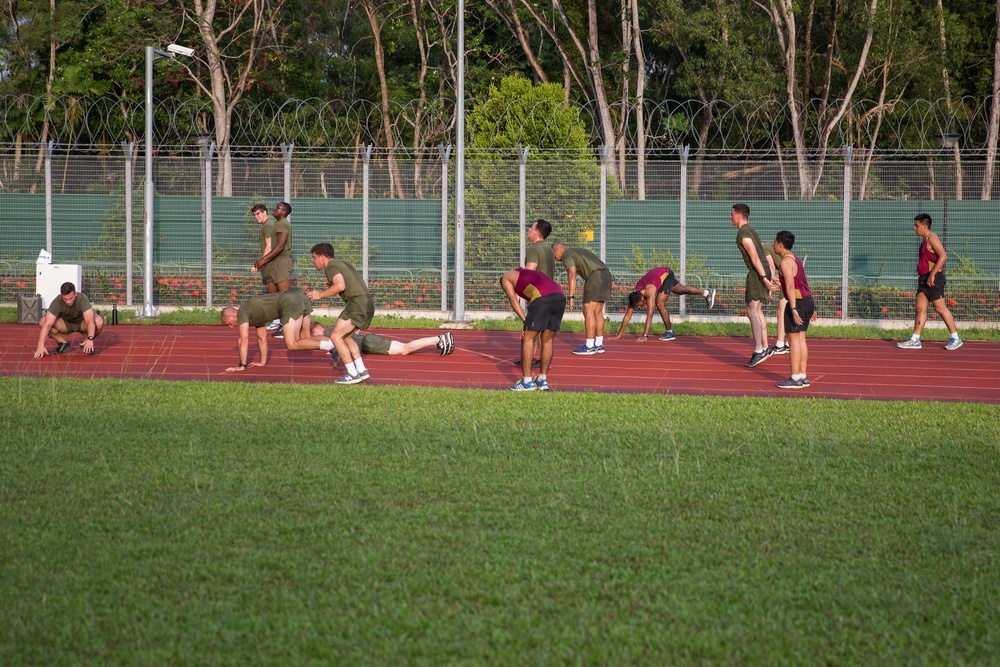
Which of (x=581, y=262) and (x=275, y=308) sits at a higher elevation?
(x=581, y=262)

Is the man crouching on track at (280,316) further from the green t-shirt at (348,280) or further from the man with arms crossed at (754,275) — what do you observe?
Answer: the man with arms crossed at (754,275)

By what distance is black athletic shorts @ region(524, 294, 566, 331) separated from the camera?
1121 centimetres

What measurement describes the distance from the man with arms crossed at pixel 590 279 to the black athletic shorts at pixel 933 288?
4347 millimetres

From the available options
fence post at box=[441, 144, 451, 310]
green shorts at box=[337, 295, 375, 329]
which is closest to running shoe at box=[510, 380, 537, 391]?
green shorts at box=[337, 295, 375, 329]

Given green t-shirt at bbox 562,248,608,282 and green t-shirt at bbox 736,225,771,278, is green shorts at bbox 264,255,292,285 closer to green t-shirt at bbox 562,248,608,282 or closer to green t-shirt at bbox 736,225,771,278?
green t-shirt at bbox 562,248,608,282

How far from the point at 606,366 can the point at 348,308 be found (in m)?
3.59

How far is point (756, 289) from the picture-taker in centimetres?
1380

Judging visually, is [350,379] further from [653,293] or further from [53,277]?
[53,277]

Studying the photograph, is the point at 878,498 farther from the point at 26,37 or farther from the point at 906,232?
the point at 26,37

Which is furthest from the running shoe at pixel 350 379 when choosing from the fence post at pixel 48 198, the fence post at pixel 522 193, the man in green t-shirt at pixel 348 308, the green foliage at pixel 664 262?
the fence post at pixel 48 198

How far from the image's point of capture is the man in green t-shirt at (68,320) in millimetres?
13602

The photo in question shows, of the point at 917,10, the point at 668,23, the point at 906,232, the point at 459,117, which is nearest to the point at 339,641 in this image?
the point at 459,117

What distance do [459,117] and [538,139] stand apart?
18.4 feet

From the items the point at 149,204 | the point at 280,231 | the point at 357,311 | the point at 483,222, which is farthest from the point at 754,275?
the point at 149,204
